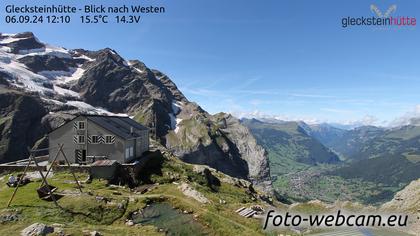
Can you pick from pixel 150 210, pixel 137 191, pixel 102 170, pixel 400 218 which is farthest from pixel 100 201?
pixel 400 218

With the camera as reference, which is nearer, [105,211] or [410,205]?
[105,211]

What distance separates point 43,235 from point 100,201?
38.0 ft

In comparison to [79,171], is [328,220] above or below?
below

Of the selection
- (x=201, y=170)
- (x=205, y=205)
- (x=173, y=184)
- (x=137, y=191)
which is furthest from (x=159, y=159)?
(x=205, y=205)

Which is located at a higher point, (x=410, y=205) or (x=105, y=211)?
(x=105, y=211)

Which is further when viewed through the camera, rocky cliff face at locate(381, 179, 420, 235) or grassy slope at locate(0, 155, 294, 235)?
rocky cliff face at locate(381, 179, 420, 235)

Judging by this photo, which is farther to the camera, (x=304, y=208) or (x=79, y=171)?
(x=79, y=171)

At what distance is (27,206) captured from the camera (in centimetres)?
4103

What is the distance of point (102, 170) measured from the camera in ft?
189

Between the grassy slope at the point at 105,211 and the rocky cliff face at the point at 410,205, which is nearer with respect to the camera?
the grassy slope at the point at 105,211

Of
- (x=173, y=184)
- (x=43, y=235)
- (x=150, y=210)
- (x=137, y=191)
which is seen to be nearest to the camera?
(x=43, y=235)

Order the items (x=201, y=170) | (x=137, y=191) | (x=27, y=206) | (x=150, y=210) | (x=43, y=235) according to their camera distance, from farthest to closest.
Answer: (x=201, y=170), (x=137, y=191), (x=150, y=210), (x=27, y=206), (x=43, y=235)

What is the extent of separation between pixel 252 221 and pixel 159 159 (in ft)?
116

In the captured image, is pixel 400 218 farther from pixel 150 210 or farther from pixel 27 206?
pixel 27 206
